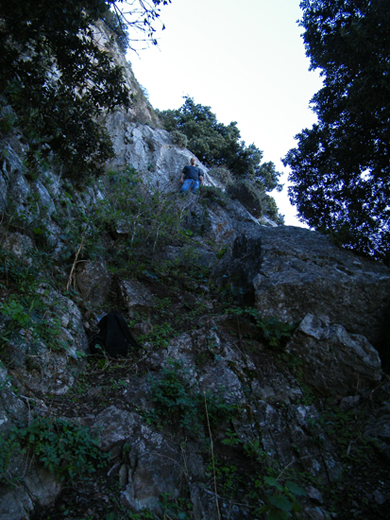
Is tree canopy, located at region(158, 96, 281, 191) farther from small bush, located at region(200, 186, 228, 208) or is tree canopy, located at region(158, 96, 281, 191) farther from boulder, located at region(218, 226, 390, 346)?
boulder, located at region(218, 226, 390, 346)

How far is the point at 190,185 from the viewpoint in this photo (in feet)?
38.7

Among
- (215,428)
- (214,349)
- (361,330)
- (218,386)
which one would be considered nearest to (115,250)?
(214,349)

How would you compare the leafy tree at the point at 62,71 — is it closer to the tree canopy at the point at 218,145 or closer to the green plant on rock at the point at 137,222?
the green plant on rock at the point at 137,222

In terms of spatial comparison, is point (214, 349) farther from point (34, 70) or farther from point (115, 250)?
point (34, 70)

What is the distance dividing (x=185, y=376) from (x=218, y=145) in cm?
1508

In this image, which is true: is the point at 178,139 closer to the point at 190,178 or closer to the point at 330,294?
the point at 190,178

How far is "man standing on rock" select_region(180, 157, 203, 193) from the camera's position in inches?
466

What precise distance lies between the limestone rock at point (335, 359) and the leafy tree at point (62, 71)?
3.86 m

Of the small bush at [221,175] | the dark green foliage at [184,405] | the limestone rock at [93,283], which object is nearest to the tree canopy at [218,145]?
the small bush at [221,175]

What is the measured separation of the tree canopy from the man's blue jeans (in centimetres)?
527

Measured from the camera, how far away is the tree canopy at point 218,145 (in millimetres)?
16938

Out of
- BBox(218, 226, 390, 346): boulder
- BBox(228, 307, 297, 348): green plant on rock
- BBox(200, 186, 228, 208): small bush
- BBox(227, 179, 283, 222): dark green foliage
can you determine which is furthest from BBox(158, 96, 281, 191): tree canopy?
BBox(228, 307, 297, 348): green plant on rock

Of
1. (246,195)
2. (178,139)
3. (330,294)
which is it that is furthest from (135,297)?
(178,139)

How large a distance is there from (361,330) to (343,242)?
1.87 metres
